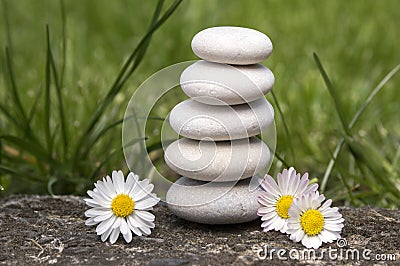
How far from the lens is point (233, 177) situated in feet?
7.04

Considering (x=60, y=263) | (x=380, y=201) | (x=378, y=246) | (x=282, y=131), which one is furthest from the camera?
(x=282, y=131)

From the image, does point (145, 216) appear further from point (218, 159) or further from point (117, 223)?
point (218, 159)

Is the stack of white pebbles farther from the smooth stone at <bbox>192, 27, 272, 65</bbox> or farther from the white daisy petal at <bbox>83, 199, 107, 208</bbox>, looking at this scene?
the white daisy petal at <bbox>83, 199, 107, 208</bbox>

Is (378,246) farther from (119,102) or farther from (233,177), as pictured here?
(119,102)

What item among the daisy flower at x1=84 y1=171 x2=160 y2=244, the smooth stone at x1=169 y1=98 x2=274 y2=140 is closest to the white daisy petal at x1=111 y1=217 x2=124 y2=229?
the daisy flower at x1=84 y1=171 x2=160 y2=244

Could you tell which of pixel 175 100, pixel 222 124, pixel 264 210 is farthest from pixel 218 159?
pixel 175 100

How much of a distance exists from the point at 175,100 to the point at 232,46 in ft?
5.49

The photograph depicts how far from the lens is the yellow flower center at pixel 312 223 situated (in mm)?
2104

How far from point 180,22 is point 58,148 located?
67.5 inches

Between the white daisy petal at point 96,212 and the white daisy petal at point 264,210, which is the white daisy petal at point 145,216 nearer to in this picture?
the white daisy petal at point 96,212

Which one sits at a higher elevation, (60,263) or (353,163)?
(353,163)

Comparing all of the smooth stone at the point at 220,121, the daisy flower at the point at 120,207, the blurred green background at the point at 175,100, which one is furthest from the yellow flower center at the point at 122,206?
the blurred green background at the point at 175,100

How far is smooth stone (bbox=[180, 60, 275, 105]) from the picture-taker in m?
2.09

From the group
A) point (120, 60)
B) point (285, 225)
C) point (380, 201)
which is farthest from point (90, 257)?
point (120, 60)
